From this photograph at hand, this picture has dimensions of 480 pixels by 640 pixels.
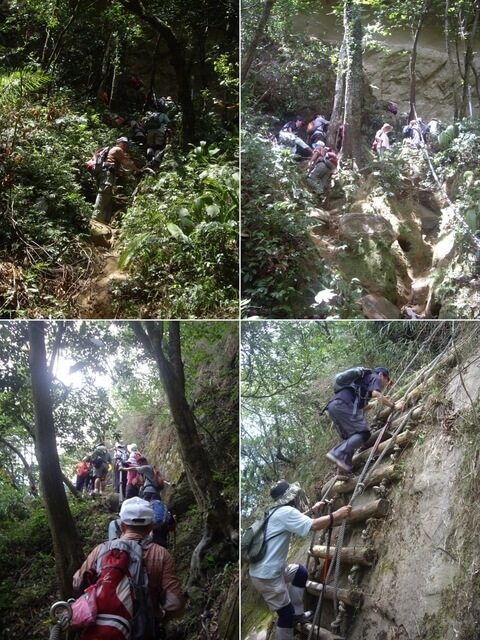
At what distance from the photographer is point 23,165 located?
632cm

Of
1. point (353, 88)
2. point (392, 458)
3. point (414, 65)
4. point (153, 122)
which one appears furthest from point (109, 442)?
point (414, 65)

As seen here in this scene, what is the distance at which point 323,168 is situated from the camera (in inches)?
243

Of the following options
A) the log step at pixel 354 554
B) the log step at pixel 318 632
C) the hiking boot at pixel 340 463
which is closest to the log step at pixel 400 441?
the hiking boot at pixel 340 463

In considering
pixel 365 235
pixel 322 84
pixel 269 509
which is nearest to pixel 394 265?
pixel 365 235

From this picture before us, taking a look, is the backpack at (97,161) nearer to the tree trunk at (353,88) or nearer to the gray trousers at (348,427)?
the tree trunk at (353,88)

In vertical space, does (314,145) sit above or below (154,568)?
above

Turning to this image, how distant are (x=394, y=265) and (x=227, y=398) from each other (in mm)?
2234

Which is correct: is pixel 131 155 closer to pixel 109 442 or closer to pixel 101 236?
pixel 101 236

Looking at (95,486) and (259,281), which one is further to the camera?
(259,281)

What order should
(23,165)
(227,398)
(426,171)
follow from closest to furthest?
(227,398) < (23,165) < (426,171)

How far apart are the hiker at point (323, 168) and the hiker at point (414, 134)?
1.00 m

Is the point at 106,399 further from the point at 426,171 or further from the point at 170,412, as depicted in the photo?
the point at 426,171

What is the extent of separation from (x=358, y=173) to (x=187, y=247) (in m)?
1.97

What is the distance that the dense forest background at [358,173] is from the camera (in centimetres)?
557
